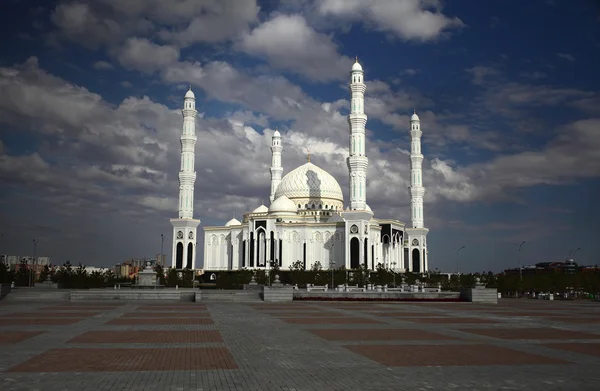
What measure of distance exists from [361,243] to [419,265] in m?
15.4

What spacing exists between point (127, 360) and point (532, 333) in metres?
13.3

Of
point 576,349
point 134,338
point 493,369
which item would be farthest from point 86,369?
point 576,349

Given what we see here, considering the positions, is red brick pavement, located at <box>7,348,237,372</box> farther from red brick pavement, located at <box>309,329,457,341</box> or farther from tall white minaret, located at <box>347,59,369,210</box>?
tall white minaret, located at <box>347,59,369,210</box>

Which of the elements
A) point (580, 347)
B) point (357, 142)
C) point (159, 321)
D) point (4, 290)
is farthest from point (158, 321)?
point (357, 142)

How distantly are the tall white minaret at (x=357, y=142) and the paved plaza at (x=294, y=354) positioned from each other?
157 feet

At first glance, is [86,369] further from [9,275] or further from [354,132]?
[354,132]

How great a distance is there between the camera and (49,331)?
18438mm

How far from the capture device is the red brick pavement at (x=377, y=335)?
1742 centimetres

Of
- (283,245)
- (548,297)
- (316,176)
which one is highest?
(316,176)

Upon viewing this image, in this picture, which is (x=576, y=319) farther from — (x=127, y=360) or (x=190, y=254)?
(x=190, y=254)

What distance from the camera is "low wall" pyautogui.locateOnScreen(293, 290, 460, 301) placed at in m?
41.1

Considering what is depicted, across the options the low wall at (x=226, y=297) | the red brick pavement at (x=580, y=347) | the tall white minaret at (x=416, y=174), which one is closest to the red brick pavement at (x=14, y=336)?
the red brick pavement at (x=580, y=347)

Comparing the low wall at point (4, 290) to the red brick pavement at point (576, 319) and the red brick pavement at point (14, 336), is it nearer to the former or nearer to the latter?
the red brick pavement at point (14, 336)

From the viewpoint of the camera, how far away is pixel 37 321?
2170cm
